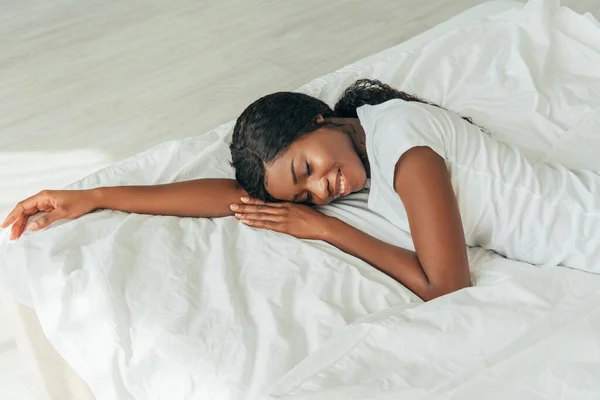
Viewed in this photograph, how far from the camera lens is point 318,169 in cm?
142

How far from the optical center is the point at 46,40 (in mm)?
2926

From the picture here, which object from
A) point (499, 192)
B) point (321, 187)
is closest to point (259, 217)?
point (321, 187)

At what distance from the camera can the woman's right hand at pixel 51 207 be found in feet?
4.93

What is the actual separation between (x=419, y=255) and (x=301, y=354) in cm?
29

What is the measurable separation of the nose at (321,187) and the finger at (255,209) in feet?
0.32

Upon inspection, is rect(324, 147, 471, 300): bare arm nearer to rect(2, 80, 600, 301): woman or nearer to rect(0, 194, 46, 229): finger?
rect(2, 80, 600, 301): woman

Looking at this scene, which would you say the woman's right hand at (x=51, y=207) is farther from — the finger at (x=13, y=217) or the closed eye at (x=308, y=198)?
the closed eye at (x=308, y=198)

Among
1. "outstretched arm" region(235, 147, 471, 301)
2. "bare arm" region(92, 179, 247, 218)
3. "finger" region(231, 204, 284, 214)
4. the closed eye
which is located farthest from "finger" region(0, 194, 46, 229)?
"outstretched arm" region(235, 147, 471, 301)

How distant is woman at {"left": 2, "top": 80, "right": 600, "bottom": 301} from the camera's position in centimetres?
133

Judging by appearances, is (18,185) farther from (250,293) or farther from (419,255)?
(419,255)

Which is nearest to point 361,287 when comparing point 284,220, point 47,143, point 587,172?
point 284,220

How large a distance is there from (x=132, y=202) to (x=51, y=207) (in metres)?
0.17

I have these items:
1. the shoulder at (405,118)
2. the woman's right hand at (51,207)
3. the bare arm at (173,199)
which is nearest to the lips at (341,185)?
the shoulder at (405,118)

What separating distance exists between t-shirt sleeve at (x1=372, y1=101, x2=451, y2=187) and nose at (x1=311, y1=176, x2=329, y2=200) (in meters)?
0.11
